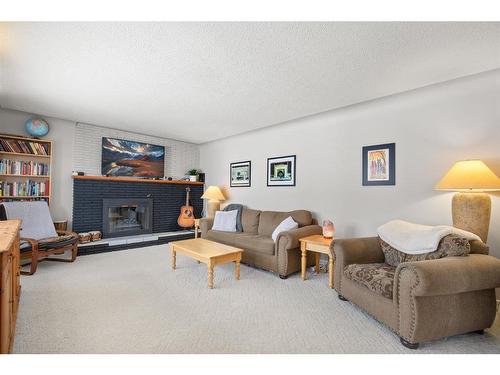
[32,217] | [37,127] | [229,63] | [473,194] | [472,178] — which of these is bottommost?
[32,217]

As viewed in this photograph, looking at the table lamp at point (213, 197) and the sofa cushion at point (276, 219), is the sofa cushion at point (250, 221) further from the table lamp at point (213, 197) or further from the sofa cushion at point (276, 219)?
the table lamp at point (213, 197)

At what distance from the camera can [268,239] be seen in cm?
356

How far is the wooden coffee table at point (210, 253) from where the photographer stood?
275 centimetres

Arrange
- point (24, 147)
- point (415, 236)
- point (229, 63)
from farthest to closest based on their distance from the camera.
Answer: point (24, 147), point (229, 63), point (415, 236)

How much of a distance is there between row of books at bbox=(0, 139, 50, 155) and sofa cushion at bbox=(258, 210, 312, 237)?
3846mm

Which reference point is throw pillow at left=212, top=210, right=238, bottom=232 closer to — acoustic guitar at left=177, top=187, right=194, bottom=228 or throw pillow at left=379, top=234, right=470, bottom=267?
acoustic guitar at left=177, top=187, right=194, bottom=228

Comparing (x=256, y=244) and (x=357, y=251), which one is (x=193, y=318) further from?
(x=357, y=251)

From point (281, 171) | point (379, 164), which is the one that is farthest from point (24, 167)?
point (379, 164)

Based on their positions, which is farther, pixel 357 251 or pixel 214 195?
pixel 214 195

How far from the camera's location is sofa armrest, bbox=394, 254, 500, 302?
64.5 inches

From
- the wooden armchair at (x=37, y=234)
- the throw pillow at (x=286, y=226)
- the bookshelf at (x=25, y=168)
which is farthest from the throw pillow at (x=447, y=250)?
the bookshelf at (x=25, y=168)

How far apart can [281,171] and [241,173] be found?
1.07 metres
